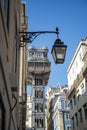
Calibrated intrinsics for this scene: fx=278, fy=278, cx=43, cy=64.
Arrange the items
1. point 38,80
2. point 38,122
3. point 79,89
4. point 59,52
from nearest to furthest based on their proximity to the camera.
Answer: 1. point 59,52
2. point 79,89
3. point 38,122
4. point 38,80

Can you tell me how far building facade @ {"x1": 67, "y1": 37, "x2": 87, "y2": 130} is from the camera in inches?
1347

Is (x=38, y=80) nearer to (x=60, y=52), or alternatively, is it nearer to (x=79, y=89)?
(x=79, y=89)

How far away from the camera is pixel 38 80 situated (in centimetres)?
11162

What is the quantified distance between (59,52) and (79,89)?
100 feet

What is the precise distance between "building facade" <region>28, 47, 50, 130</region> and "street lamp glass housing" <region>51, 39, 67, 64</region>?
284 feet

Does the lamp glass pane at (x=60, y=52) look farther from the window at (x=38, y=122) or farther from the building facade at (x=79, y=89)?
the window at (x=38, y=122)

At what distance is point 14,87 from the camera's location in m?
5.91

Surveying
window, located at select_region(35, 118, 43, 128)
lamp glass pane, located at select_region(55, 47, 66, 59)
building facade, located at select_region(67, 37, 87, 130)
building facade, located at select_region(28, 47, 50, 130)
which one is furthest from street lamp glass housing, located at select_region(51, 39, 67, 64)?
window, located at select_region(35, 118, 43, 128)

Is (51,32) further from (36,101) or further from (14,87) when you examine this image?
(36,101)

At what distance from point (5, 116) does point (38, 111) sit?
9471 centimetres

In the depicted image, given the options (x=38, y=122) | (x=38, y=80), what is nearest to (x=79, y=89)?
(x=38, y=122)

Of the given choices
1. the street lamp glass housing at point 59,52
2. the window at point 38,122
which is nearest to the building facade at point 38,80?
the window at point 38,122

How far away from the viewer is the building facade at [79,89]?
3421 cm

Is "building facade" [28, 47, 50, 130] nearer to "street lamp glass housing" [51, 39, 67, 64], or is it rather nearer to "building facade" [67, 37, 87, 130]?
"building facade" [67, 37, 87, 130]
